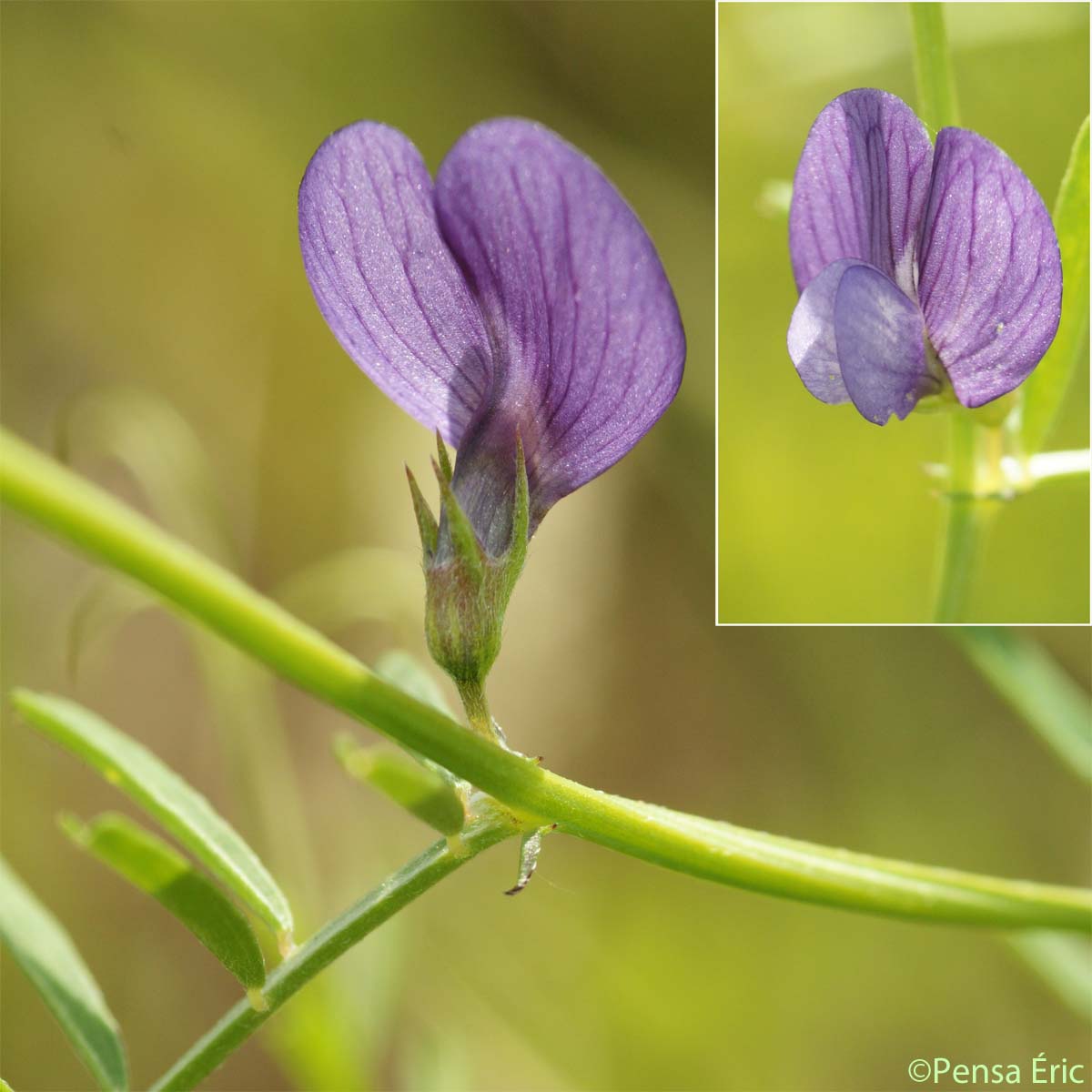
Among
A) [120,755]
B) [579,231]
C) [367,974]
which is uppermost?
[579,231]

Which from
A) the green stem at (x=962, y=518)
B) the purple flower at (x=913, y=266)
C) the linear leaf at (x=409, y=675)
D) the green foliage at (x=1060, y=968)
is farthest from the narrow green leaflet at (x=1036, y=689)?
the linear leaf at (x=409, y=675)

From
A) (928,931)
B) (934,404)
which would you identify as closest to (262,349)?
(928,931)

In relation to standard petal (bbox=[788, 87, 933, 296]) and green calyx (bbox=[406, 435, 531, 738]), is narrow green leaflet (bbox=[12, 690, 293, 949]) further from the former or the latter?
standard petal (bbox=[788, 87, 933, 296])

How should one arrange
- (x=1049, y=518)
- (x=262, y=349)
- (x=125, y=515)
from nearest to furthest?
(x=125, y=515) < (x=1049, y=518) < (x=262, y=349)

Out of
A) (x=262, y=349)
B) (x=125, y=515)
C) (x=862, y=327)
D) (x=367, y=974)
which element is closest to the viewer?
(x=125, y=515)

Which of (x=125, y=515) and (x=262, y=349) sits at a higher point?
(x=262, y=349)

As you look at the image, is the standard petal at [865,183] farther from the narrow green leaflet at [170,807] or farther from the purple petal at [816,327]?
the narrow green leaflet at [170,807]

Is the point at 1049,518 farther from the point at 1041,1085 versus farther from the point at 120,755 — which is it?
the point at 120,755
